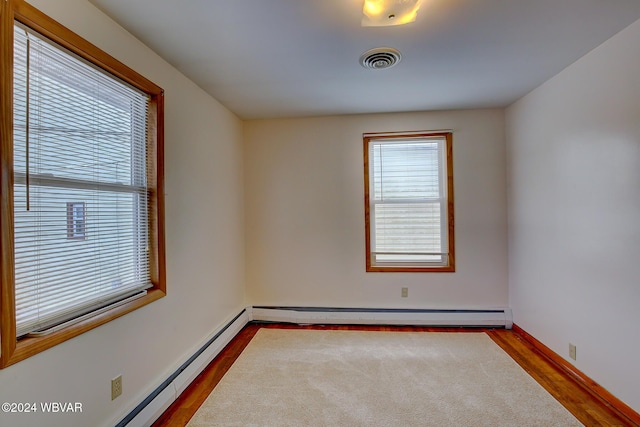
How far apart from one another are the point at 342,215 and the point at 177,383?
7.36 ft

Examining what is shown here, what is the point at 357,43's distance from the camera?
1.96 meters

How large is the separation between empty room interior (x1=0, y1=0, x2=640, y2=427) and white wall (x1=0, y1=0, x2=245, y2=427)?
1cm

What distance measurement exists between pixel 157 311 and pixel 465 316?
3069 mm

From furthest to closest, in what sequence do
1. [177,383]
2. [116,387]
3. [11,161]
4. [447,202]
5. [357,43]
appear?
[447,202] → [177,383] → [357,43] → [116,387] → [11,161]

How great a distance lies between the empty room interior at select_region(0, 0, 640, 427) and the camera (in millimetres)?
1573

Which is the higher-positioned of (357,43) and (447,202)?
(357,43)

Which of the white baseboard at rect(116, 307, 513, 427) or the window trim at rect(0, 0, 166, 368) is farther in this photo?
the white baseboard at rect(116, 307, 513, 427)

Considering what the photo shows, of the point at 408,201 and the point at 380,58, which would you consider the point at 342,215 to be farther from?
the point at 380,58

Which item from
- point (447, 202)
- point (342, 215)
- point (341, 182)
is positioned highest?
point (341, 182)

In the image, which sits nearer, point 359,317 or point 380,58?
point 380,58

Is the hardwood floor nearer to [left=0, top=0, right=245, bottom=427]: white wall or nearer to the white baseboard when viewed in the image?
the white baseboard

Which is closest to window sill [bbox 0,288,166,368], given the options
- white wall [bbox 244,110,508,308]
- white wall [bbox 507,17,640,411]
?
white wall [bbox 244,110,508,308]

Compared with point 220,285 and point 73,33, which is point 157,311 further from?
point 73,33

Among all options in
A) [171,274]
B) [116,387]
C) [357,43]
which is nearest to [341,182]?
[357,43]
